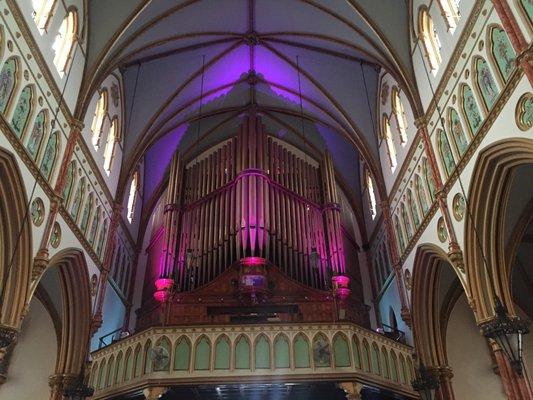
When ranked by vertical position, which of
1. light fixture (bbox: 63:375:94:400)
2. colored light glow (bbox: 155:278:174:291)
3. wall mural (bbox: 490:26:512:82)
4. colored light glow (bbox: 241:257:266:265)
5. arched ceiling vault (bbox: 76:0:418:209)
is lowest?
light fixture (bbox: 63:375:94:400)

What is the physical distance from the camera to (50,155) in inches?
476

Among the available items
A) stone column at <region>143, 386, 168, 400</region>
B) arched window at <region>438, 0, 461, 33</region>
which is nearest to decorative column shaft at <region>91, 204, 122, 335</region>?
stone column at <region>143, 386, 168, 400</region>

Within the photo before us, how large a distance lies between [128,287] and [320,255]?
7.57 meters

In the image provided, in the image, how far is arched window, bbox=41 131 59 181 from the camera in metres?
11.7

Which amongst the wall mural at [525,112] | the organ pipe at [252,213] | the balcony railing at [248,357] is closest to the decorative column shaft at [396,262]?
the organ pipe at [252,213]

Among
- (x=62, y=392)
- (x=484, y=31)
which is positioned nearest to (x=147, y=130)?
(x=62, y=392)

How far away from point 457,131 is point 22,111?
32.5 ft

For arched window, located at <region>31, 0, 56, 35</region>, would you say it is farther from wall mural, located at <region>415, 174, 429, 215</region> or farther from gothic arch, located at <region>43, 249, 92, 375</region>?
wall mural, located at <region>415, 174, 429, 215</region>

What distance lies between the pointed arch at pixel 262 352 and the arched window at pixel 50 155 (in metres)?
6.47

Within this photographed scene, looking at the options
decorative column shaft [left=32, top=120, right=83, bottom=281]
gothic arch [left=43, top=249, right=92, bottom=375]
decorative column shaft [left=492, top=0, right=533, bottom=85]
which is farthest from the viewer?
gothic arch [left=43, top=249, right=92, bottom=375]

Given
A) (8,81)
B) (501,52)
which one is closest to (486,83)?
(501,52)

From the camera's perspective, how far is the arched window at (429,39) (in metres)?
12.8

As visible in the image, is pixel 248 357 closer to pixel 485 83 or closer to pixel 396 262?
pixel 396 262

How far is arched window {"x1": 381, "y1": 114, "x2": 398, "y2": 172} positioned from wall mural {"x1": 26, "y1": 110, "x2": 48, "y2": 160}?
10536 mm
